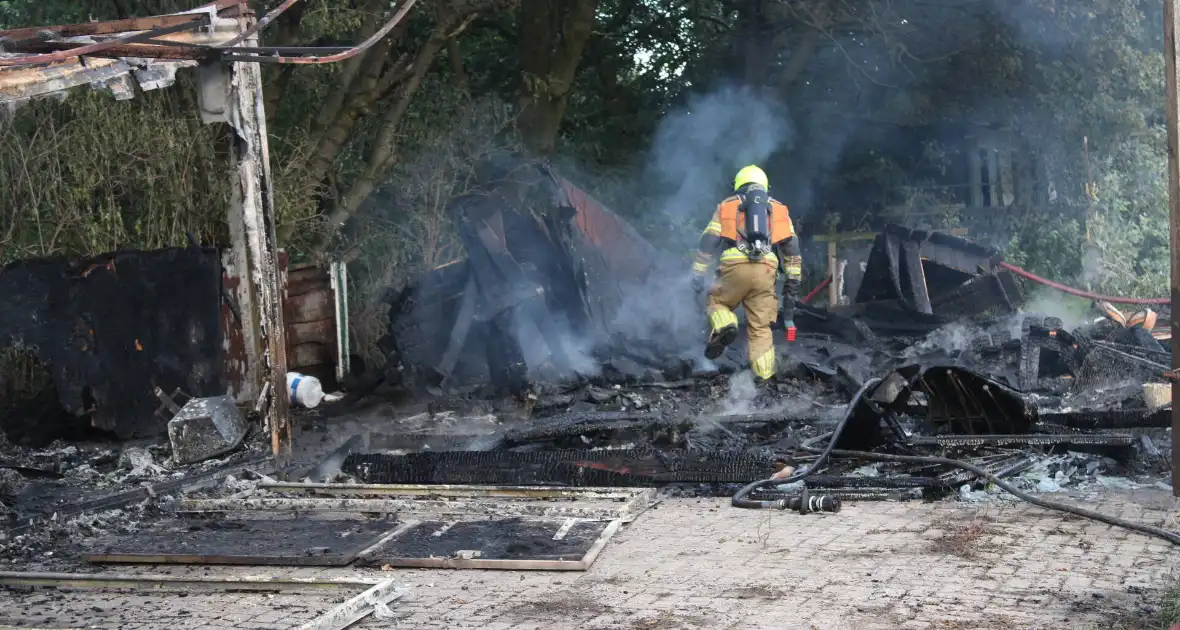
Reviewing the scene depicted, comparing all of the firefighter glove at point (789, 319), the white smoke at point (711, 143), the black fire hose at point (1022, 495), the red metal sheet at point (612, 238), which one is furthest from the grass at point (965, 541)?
the white smoke at point (711, 143)

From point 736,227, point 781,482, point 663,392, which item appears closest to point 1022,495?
point 781,482

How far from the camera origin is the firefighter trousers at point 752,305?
1066 cm

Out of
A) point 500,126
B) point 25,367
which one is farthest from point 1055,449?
point 500,126

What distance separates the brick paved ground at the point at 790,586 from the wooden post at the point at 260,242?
9.95ft

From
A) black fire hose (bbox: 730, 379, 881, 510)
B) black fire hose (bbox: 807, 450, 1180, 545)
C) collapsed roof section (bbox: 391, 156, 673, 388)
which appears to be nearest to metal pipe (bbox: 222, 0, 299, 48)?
collapsed roof section (bbox: 391, 156, 673, 388)

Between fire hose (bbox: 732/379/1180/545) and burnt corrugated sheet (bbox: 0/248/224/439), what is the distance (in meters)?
4.72

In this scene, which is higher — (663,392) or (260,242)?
(260,242)

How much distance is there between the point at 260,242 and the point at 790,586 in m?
5.38

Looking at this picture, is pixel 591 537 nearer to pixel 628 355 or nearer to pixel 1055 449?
pixel 1055 449

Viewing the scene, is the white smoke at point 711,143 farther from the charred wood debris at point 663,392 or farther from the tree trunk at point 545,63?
the charred wood debris at point 663,392

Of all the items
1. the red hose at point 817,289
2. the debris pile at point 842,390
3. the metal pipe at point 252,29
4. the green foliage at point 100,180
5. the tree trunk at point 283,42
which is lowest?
the debris pile at point 842,390

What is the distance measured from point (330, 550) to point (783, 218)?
18.7 feet

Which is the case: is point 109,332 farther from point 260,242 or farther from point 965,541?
point 965,541

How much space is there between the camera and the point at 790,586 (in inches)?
217
